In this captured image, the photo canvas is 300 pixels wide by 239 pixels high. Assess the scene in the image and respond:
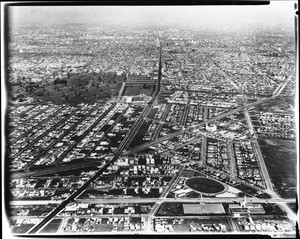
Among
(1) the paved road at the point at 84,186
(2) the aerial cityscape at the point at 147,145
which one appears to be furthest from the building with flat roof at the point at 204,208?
(1) the paved road at the point at 84,186

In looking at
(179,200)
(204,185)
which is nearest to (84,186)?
(179,200)

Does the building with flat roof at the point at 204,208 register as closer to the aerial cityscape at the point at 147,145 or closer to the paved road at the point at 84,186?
the aerial cityscape at the point at 147,145

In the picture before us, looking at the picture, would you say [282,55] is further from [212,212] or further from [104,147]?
[212,212]

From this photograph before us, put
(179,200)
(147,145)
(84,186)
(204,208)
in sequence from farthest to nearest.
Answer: (147,145), (84,186), (179,200), (204,208)

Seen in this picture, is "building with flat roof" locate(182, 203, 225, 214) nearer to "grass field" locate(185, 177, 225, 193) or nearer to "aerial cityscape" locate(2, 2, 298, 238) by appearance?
"aerial cityscape" locate(2, 2, 298, 238)

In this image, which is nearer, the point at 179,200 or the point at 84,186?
the point at 179,200

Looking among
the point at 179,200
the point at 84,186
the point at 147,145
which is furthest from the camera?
the point at 147,145

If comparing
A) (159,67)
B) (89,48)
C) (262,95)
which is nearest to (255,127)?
(262,95)

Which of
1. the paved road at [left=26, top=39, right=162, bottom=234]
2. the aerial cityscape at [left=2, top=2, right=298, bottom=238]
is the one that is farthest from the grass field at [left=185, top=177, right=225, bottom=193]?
the paved road at [left=26, top=39, right=162, bottom=234]

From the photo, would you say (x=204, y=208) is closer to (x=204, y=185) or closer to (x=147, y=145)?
(x=204, y=185)
